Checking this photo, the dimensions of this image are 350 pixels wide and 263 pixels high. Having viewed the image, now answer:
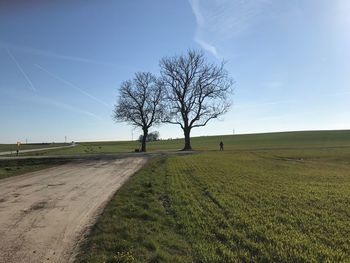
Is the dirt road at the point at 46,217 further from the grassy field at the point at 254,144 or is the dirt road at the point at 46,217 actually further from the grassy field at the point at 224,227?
the grassy field at the point at 254,144

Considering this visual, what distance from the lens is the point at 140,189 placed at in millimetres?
16266

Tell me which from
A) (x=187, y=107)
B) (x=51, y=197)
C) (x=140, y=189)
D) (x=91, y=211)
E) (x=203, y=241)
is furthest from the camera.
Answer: (x=187, y=107)

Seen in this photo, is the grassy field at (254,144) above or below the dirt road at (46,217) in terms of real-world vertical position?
above

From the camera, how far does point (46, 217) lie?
417 inches

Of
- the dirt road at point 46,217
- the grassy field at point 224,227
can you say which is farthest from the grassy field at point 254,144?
the grassy field at point 224,227

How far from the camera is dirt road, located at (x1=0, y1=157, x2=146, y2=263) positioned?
731cm

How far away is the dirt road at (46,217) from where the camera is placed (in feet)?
24.0

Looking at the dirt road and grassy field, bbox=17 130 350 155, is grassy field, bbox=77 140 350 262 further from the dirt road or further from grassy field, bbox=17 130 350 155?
grassy field, bbox=17 130 350 155

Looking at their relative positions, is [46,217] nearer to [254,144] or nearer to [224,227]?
[224,227]

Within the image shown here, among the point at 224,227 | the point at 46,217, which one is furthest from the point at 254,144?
the point at 224,227

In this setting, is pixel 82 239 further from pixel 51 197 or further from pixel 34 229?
pixel 51 197

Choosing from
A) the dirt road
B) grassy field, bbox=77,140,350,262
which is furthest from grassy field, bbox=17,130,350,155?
grassy field, bbox=77,140,350,262

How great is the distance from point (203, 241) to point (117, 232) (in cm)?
214

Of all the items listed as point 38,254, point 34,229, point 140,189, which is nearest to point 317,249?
point 38,254
